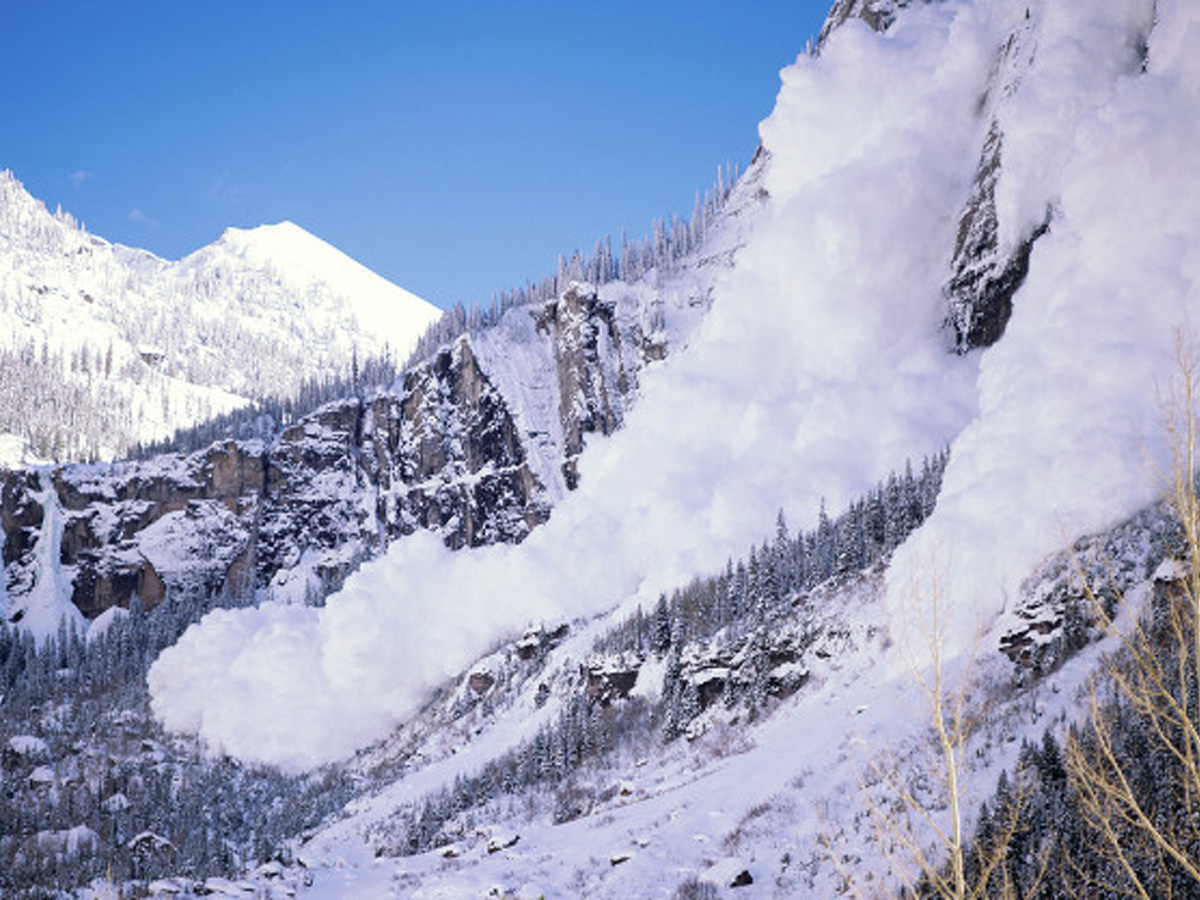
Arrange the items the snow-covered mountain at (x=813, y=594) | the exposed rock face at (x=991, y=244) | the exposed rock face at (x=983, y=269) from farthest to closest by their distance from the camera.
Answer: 1. the exposed rock face at (x=983, y=269)
2. the exposed rock face at (x=991, y=244)
3. the snow-covered mountain at (x=813, y=594)

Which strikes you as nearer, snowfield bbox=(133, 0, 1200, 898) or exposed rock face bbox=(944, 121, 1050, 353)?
snowfield bbox=(133, 0, 1200, 898)

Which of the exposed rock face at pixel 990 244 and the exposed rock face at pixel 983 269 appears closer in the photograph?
the exposed rock face at pixel 990 244

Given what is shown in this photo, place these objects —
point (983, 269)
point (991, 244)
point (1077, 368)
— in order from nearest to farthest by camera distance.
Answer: point (1077, 368), point (991, 244), point (983, 269)

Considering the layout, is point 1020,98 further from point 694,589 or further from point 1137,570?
point 1137,570

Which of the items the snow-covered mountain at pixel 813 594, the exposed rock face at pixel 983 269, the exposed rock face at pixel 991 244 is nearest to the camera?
the snow-covered mountain at pixel 813 594

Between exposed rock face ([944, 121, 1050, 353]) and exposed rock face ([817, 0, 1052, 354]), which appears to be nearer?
exposed rock face ([817, 0, 1052, 354])

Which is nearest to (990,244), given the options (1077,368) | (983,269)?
(983,269)

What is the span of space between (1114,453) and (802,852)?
142 feet

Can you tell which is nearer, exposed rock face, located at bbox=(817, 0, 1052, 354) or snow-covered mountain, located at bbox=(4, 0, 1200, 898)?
snow-covered mountain, located at bbox=(4, 0, 1200, 898)

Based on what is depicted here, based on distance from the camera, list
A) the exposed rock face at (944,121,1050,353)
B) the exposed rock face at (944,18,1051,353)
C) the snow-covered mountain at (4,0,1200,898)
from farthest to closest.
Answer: the exposed rock face at (944,121,1050,353) < the exposed rock face at (944,18,1051,353) < the snow-covered mountain at (4,0,1200,898)

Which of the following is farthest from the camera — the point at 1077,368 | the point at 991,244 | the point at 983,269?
the point at 983,269

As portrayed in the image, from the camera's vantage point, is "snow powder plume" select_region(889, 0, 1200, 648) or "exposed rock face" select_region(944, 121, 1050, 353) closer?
"snow powder plume" select_region(889, 0, 1200, 648)

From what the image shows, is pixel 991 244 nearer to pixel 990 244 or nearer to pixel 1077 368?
pixel 990 244

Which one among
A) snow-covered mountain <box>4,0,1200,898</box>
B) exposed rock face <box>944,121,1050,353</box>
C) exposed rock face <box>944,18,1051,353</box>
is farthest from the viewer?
exposed rock face <box>944,121,1050,353</box>
